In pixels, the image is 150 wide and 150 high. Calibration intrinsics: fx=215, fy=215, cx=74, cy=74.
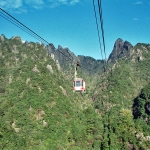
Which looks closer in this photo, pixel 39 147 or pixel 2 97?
pixel 39 147

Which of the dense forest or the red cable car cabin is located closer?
the red cable car cabin

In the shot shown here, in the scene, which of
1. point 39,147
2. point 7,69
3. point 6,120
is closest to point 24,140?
point 39,147

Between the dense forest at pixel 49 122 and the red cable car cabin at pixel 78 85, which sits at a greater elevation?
the red cable car cabin at pixel 78 85

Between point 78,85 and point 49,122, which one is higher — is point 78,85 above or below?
above

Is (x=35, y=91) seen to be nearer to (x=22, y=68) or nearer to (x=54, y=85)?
(x=54, y=85)

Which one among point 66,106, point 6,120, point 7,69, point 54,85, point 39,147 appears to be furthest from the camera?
point 7,69

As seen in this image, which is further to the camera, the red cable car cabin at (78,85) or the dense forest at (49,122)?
the dense forest at (49,122)

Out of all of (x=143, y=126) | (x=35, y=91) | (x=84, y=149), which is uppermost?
(x=35, y=91)

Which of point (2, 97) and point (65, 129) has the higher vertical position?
point (2, 97)

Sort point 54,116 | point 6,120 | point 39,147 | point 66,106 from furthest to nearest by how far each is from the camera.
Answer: point 66,106, point 54,116, point 6,120, point 39,147

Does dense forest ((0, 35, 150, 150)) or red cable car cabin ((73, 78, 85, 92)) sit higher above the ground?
red cable car cabin ((73, 78, 85, 92))

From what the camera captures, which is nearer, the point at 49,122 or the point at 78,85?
the point at 78,85
